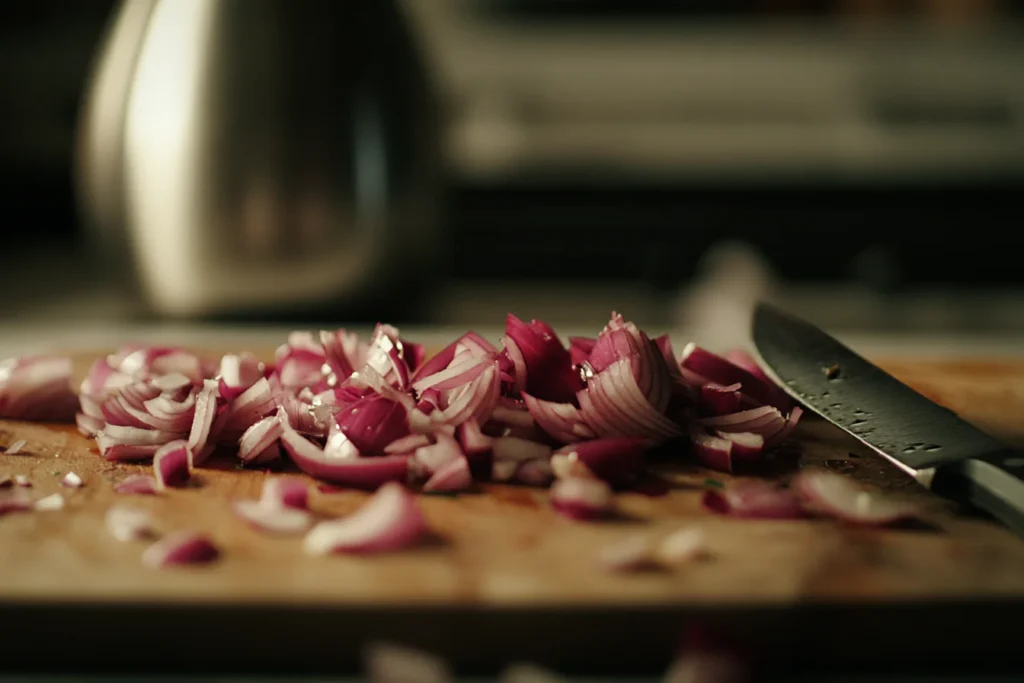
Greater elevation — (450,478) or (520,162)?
(520,162)

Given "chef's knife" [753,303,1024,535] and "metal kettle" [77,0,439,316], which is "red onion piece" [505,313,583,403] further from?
"metal kettle" [77,0,439,316]

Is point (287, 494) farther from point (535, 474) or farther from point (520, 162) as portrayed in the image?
point (520, 162)

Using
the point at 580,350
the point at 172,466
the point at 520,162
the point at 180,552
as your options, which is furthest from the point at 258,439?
the point at 520,162

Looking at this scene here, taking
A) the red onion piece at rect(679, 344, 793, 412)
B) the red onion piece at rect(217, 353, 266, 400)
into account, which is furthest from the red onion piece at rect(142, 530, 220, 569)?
the red onion piece at rect(679, 344, 793, 412)

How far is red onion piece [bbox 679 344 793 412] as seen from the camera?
Result: 787 millimetres

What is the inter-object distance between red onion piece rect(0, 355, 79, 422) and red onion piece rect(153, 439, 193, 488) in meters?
0.17

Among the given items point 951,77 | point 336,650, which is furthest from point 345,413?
point 951,77

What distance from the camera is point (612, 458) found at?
65 cm

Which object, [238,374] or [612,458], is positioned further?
[238,374]

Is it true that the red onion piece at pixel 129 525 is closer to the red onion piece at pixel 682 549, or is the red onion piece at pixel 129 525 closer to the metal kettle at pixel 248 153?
the red onion piece at pixel 682 549

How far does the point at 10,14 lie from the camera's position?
2900 mm

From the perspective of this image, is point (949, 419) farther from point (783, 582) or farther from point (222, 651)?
point (222, 651)

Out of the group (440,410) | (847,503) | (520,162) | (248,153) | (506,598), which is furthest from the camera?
(520,162)

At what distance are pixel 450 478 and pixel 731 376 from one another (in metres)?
0.28
